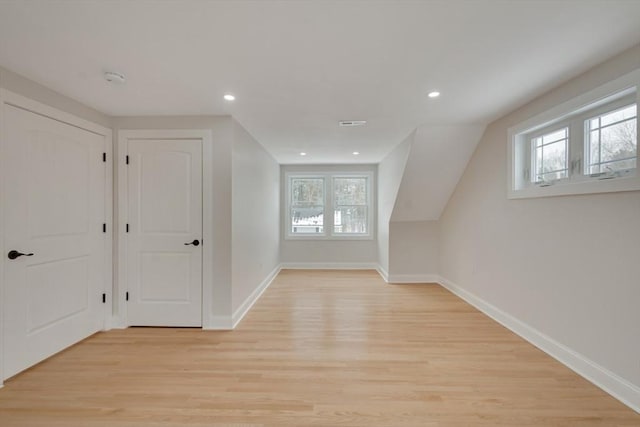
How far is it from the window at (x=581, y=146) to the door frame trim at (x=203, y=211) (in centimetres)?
341

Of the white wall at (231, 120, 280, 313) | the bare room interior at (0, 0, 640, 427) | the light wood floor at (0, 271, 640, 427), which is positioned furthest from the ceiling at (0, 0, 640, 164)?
the light wood floor at (0, 271, 640, 427)

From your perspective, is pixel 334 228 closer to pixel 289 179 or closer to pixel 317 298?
pixel 289 179

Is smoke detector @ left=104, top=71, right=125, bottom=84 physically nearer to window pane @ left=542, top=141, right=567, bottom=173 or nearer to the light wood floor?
the light wood floor

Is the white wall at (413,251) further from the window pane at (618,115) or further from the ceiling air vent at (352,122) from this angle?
the window pane at (618,115)

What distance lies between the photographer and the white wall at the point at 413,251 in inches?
203

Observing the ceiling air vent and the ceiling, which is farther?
the ceiling air vent

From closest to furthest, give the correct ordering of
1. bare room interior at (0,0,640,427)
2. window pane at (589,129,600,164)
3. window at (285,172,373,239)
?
bare room interior at (0,0,640,427)
window pane at (589,129,600,164)
window at (285,172,373,239)

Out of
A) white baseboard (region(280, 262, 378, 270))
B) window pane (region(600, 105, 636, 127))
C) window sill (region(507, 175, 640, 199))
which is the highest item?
window pane (region(600, 105, 636, 127))

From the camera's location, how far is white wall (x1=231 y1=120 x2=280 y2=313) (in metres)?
3.29

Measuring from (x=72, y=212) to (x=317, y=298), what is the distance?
3.12 metres

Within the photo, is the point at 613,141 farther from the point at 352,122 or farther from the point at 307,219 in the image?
the point at 307,219

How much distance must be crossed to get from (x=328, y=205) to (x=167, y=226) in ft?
12.9

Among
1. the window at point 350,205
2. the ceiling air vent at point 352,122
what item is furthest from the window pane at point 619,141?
the window at point 350,205

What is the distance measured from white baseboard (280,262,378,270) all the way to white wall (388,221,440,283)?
4.02 feet
